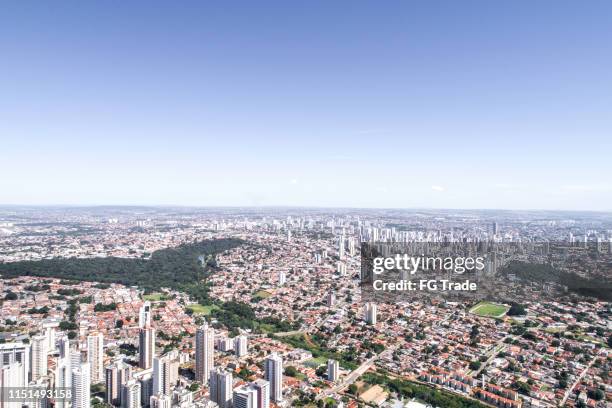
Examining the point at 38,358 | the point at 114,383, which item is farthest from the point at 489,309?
the point at 38,358

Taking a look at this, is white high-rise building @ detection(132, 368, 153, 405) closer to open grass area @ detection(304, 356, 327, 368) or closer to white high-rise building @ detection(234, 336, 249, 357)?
white high-rise building @ detection(234, 336, 249, 357)

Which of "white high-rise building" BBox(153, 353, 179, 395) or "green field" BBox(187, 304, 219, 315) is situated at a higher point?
"white high-rise building" BBox(153, 353, 179, 395)

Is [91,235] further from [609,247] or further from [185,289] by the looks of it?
[609,247]

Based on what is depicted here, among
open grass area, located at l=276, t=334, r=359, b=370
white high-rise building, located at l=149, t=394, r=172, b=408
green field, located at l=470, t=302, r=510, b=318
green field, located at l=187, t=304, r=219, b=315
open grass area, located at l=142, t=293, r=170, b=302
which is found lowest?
open grass area, located at l=276, t=334, r=359, b=370

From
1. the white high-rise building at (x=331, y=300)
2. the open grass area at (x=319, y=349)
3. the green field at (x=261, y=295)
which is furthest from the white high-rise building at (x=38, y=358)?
the white high-rise building at (x=331, y=300)

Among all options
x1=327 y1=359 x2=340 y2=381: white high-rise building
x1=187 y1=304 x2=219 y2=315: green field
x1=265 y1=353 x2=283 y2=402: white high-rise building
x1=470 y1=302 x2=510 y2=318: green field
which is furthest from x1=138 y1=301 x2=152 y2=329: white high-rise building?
x1=470 y1=302 x2=510 y2=318: green field

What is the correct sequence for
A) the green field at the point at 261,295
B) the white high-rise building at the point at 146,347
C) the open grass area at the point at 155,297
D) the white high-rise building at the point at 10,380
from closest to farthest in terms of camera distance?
the white high-rise building at the point at 10,380 < the white high-rise building at the point at 146,347 < the open grass area at the point at 155,297 < the green field at the point at 261,295

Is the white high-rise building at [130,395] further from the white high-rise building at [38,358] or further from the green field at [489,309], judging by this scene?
the green field at [489,309]
